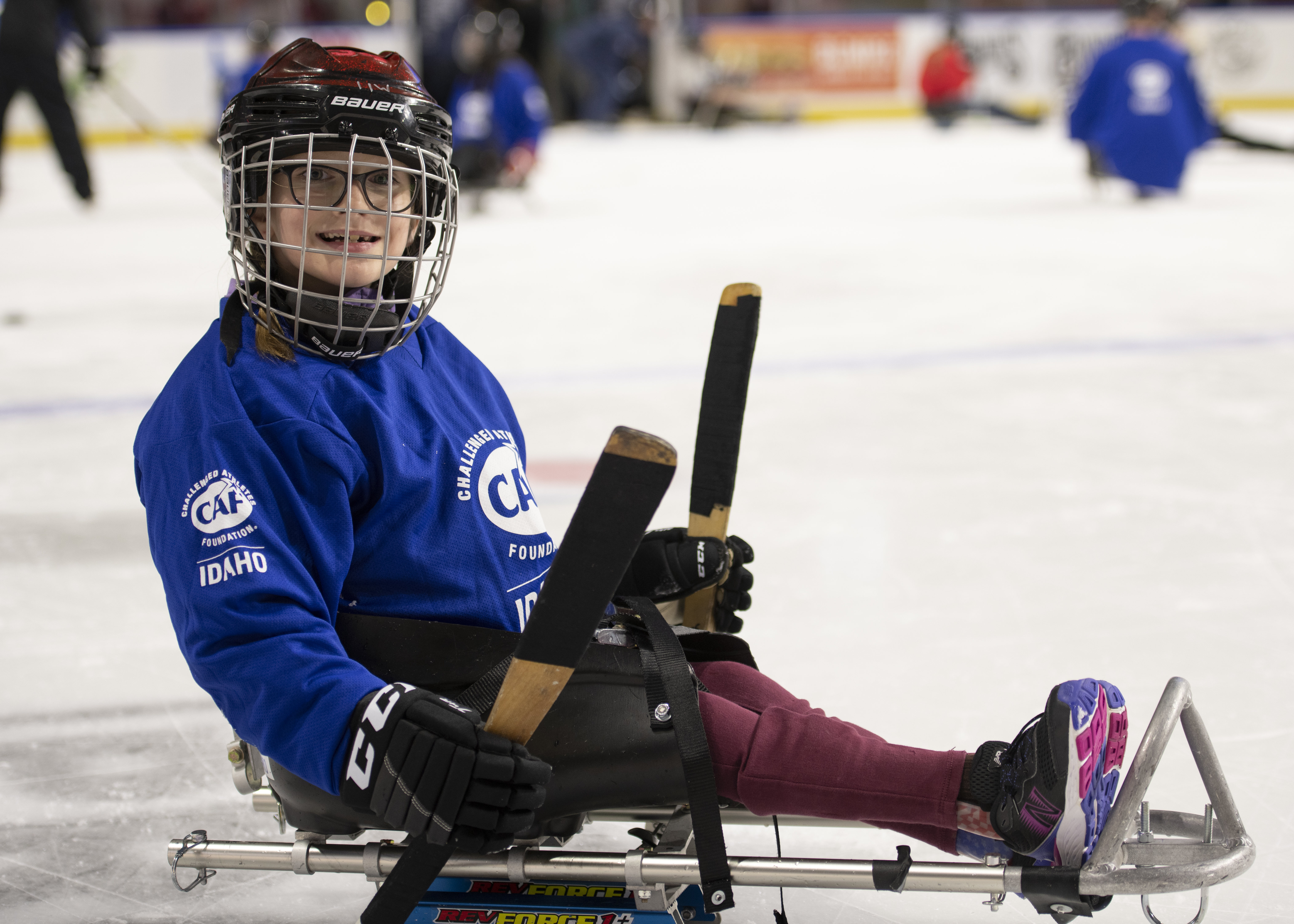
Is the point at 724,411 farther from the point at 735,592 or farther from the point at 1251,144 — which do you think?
the point at 1251,144

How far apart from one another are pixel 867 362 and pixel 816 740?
9.28ft

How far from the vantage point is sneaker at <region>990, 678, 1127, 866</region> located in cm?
112

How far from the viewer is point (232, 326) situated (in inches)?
47.1

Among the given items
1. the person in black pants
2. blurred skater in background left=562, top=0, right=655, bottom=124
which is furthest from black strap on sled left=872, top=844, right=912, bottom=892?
blurred skater in background left=562, top=0, right=655, bottom=124

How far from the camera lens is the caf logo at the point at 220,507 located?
3.54ft

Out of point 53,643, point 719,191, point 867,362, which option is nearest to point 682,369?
point 867,362

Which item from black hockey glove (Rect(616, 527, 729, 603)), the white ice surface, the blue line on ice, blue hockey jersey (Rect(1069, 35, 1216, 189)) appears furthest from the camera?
blue hockey jersey (Rect(1069, 35, 1216, 189))

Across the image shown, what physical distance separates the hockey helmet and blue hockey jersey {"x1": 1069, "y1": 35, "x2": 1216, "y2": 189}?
7.27m

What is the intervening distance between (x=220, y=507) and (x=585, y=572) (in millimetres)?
300

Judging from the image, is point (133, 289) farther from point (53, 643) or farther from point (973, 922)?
point (973, 922)

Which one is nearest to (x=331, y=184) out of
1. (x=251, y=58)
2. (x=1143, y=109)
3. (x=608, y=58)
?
(x=1143, y=109)

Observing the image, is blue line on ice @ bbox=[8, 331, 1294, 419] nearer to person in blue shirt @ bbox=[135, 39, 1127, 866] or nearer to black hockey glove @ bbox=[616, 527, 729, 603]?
black hockey glove @ bbox=[616, 527, 729, 603]

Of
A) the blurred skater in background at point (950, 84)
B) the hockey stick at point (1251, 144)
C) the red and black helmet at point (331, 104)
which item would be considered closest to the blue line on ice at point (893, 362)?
the hockey stick at point (1251, 144)

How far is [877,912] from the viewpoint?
1.37 metres
